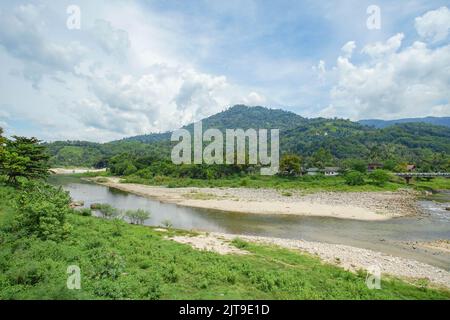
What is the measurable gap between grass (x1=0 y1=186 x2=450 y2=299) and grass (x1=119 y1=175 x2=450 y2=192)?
196 feet

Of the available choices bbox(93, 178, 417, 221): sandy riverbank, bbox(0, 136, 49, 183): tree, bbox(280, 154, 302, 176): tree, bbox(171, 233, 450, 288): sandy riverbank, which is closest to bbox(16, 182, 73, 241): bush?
bbox(171, 233, 450, 288): sandy riverbank

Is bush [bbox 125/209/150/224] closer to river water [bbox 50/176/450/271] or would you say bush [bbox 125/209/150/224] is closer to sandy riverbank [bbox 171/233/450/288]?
river water [bbox 50/176/450/271]

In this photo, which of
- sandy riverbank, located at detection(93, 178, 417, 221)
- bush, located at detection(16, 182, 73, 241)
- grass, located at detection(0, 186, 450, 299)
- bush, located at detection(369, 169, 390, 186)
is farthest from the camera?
bush, located at detection(369, 169, 390, 186)

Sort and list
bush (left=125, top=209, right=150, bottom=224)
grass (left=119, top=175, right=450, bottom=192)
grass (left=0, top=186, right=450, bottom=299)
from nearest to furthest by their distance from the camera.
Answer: grass (left=0, top=186, right=450, bottom=299) < bush (left=125, top=209, right=150, bottom=224) < grass (left=119, top=175, right=450, bottom=192)

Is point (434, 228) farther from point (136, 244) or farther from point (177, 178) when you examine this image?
point (177, 178)

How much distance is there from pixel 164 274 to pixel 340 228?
2803 centimetres

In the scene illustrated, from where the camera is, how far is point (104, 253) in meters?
18.7

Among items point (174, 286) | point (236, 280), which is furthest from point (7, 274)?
point (236, 280)

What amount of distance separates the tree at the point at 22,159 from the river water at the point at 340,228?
20.1m

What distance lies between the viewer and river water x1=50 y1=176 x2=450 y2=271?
2891cm

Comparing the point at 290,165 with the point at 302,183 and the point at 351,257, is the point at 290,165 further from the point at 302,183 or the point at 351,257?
the point at 351,257

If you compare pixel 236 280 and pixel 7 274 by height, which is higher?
pixel 7 274

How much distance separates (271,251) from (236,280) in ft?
28.1
